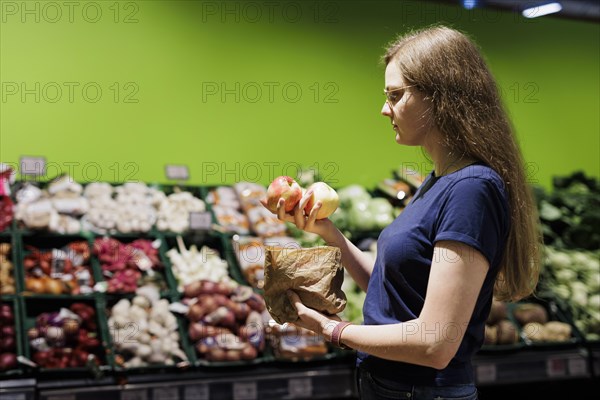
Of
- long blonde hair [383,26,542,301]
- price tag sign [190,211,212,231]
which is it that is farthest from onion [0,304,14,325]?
long blonde hair [383,26,542,301]

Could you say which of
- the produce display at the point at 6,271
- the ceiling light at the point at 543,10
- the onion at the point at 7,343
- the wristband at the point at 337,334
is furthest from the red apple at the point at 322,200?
the ceiling light at the point at 543,10

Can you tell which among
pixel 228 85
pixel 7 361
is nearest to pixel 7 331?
pixel 7 361

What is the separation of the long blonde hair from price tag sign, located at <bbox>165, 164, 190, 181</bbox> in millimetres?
2388

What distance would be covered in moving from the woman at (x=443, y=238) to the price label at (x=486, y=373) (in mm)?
1801

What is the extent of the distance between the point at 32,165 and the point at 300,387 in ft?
5.51

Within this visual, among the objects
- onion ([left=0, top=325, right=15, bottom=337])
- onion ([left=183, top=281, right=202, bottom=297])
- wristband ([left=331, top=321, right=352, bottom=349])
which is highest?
wristband ([left=331, top=321, right=352, bottom=349])

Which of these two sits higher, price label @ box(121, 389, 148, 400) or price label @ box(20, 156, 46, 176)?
price label @ box(20, 156, 46, 176)

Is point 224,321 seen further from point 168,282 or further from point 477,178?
point 477,178

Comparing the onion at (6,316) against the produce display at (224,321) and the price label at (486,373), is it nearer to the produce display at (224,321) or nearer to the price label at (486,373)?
the produce display at (224,321)

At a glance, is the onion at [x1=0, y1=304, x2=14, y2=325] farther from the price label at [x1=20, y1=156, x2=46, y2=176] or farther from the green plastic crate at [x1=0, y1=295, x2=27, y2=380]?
the price label at [x1=20, y1=156, x2=46, y2=176]

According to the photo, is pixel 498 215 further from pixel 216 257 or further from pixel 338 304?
pixel 216 257

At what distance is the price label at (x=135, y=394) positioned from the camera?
9.61 ft

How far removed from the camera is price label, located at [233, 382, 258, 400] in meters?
3.07

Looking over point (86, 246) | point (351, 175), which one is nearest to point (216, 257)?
point (86, 246)
